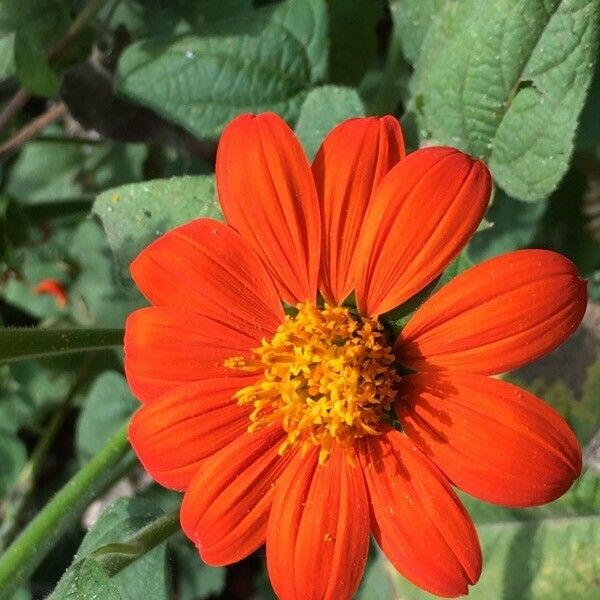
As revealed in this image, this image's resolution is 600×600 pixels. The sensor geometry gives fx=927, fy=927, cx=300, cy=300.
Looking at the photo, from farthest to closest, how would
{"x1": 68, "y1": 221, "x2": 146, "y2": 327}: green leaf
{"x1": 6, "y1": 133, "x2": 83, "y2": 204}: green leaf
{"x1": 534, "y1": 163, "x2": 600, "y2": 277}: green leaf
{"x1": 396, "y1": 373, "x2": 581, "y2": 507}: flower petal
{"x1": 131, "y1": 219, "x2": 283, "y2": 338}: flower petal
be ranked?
{"x1": 6, "y1": 133, "x2": 83, "y2": 204}: green leaf < {"x1": 68, "y1": 221, "x2": 146, "y2": 327}: green leaf < {"x1": 534, "y1": 163, "x2": 600, "y2": 277}: green leaf < {"x1": 131, "y1": 219, "x2": 283, "y2": 338}: flower petal < {"x1": 396, "y1": 373, "x2": 581, "y2": 507}: flower petal

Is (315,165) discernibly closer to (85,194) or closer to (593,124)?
(593,124)

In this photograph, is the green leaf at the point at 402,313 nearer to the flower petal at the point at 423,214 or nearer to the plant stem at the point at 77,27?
the flower petal at the point at 423,214

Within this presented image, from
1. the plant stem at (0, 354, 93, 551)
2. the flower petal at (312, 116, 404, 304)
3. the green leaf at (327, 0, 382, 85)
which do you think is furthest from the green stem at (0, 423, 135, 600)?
the green leaf at (327, 0, 382, 85)

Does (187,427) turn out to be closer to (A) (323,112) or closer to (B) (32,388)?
(A) (323,112)

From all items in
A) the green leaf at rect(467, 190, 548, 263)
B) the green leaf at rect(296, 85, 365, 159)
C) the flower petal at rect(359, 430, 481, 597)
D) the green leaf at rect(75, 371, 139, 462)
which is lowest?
the green leaf at rect(75, 371, 139, 462)

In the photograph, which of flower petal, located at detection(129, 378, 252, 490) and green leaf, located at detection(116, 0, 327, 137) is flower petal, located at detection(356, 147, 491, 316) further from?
green leaf, located at detection(116, 0, 327, 137)

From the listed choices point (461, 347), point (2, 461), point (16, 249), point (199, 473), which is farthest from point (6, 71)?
point (461, 347)
